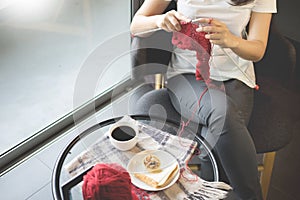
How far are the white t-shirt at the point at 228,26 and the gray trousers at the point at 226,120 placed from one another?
3 cm

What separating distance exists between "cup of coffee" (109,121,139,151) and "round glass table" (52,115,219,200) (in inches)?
1.0

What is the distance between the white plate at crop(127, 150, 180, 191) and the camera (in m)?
1.03

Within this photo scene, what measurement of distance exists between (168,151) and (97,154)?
7.1 inches

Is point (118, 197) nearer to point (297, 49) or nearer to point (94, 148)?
point (94, 148)

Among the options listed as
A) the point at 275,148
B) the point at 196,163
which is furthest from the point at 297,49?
the point at 196,163

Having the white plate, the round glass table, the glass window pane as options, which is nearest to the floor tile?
the glass window pane

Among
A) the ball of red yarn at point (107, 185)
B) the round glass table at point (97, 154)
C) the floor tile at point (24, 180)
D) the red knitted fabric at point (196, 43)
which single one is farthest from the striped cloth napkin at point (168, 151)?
the floor tile at point (24, 180)

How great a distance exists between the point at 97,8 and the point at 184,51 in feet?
2.97

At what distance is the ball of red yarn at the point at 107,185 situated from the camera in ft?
2.99

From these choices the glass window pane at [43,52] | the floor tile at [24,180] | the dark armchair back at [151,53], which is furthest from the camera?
the glass window pane at [43,52]

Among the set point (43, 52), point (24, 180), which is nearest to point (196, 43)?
point (24, 180)

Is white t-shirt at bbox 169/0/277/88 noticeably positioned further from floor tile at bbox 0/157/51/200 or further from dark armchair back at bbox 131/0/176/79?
floor tile at bbox 0/157/51/200

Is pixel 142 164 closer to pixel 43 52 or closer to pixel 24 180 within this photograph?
pixel 24 180

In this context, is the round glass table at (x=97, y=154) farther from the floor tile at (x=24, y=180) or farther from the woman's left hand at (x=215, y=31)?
the floor tile at (x=24, y=180)
